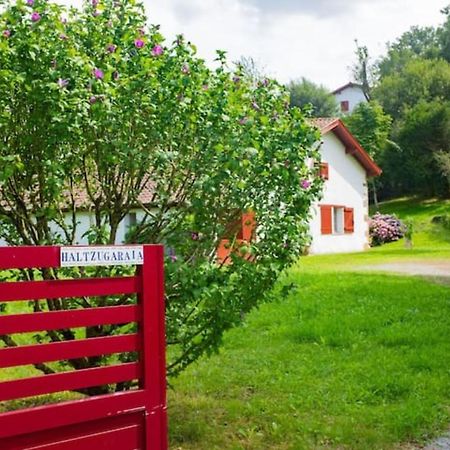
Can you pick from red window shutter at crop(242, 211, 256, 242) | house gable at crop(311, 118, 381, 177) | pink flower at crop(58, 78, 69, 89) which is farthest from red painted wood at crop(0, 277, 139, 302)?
house gable at crop(311, 118, 381, 177)

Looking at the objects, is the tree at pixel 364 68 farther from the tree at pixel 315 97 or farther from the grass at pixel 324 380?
the grass at pixel 324 380

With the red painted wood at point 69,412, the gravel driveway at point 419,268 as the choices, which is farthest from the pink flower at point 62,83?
the gravel driveway at point 419,268

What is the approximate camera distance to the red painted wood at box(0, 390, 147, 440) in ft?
8.25

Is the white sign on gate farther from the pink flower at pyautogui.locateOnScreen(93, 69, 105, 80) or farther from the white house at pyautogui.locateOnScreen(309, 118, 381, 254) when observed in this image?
the white house at pyautogui.locateOnScreen(309, 118, 381, 254)

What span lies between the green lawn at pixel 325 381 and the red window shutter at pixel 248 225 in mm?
638

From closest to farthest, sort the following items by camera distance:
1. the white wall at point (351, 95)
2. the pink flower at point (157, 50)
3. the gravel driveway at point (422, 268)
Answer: the pink flower at point (157, 50)
the gravel driveway at point (422, 268)
the white wall at point (351, 95)

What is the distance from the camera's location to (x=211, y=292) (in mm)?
3521

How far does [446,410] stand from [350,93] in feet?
177

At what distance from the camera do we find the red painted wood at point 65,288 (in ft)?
8.61

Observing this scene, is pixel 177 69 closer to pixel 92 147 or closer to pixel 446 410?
pixel 92 147

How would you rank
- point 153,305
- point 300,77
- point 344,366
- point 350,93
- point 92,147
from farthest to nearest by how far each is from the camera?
point 350,93
point 300,77
point 344,366
point 92,147
point 153,305

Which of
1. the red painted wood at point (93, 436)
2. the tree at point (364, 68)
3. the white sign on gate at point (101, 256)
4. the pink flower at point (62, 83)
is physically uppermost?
the tree at point (364, 68)

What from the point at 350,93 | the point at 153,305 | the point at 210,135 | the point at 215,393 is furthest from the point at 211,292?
the point at 350,93

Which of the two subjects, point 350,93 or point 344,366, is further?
point 350,93
